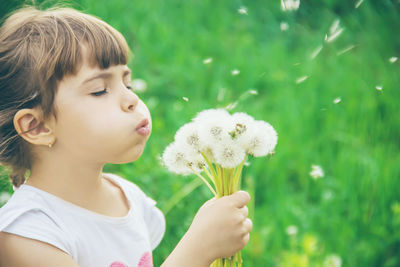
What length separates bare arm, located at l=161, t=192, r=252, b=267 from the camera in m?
1.05

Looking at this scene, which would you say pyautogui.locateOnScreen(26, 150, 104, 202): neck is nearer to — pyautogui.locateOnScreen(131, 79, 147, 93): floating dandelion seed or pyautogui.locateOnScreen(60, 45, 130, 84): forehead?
pyautogui.locateOnScreen(60, 45, 130, 84): forehead

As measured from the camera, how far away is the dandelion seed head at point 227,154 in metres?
0.96

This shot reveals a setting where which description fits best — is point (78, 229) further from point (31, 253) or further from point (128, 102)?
point (128, 102)

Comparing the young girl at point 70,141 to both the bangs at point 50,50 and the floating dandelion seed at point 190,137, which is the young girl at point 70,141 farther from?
the floating dandelion seed at point 190,137

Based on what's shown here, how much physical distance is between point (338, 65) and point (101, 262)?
7.14 ft

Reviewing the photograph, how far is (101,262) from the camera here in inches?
45.1

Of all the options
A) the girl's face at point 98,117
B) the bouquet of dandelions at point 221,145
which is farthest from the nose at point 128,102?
the bouquet of dandelions at point 221,145

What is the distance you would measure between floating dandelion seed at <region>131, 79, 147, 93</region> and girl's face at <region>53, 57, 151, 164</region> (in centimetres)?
144

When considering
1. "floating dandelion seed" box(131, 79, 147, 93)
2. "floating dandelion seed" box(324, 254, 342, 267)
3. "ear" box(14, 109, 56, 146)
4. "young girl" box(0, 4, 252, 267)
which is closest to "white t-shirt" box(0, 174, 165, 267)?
"young girl" box(0, 4, 252, 267)

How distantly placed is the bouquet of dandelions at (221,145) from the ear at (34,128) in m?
0.28

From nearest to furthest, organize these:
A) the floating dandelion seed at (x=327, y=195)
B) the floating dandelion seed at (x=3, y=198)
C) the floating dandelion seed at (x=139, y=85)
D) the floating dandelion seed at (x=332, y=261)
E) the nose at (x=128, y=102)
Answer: the nose at (x=128, y=102) < the floating dandelion seed at (x=3, y=198) < the floating dandelion seed at (x=332, y=261) < the floating dandelion seed at (x=327, y=195) < the floating dandelion seed at (x=139, y=85)

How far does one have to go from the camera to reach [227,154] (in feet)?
3.16

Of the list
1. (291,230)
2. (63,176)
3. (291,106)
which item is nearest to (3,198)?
(63,176)

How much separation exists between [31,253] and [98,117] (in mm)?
332
